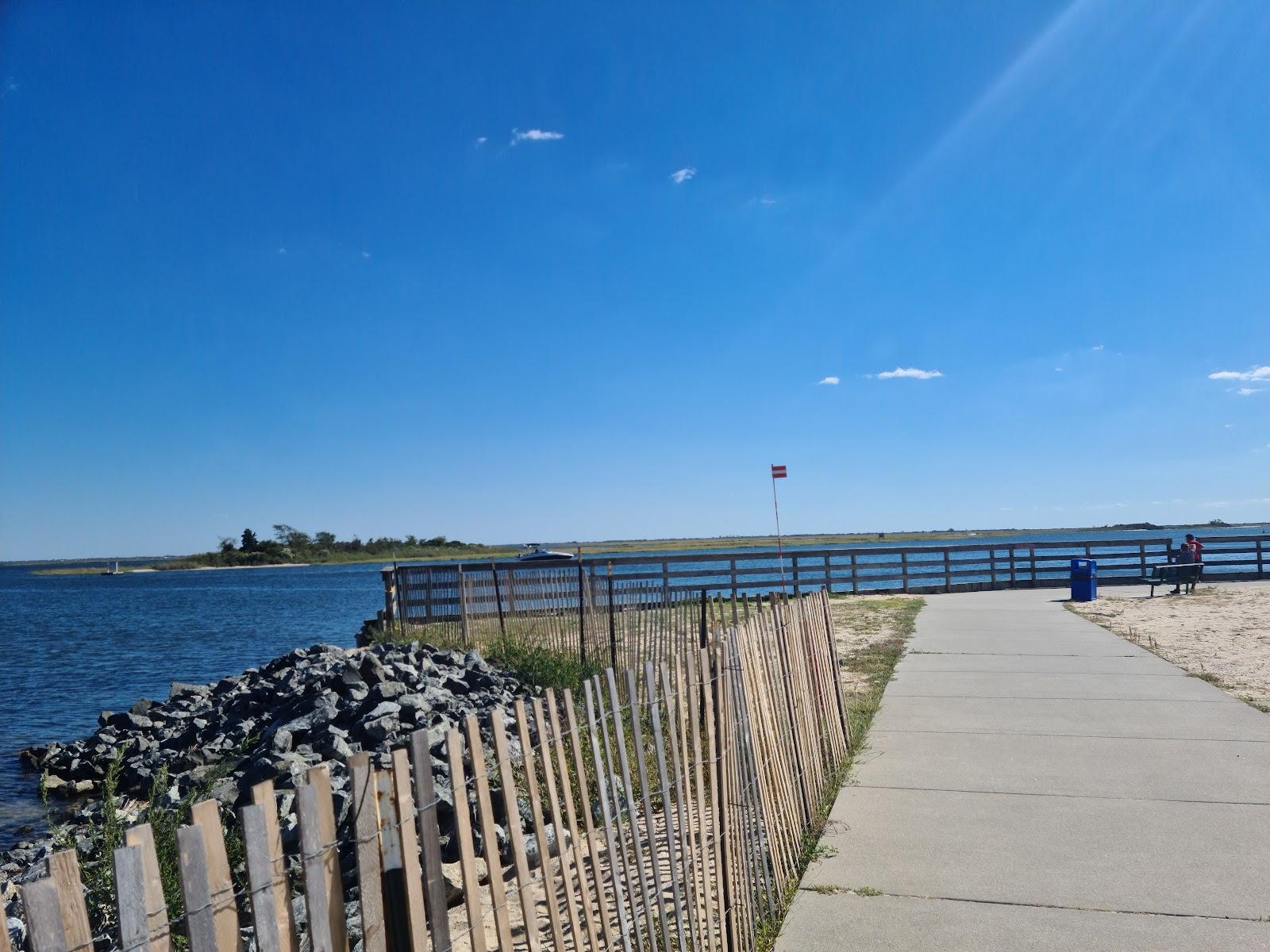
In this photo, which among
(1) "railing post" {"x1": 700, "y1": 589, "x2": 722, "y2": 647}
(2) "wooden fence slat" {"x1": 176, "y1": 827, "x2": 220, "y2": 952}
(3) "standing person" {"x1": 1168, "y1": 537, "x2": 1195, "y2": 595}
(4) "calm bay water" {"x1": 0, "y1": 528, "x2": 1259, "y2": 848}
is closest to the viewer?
(2) "wooden fence slat" {"x1": 176, "y1": 827, "x2": 220, "y2": 952}

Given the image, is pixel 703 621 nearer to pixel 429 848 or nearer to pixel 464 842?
pixel 464 842

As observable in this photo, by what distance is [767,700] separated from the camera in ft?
17.9

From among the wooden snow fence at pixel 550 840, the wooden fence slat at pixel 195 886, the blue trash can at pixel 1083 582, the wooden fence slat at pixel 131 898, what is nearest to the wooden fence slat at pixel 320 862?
the wooden snow fence at pixel 550 840

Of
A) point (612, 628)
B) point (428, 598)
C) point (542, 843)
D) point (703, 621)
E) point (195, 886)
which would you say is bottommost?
point (428, 598)

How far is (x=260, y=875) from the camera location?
2.04 meters

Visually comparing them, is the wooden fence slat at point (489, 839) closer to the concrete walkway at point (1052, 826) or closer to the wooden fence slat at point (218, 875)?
the wooden fence slat at point (218, 875)

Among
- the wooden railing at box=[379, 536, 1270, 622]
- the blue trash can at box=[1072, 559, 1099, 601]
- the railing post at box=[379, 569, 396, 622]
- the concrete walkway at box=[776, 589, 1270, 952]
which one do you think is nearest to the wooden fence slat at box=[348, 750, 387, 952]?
the concrete walkway at box=[776, 589, 1270, 952]

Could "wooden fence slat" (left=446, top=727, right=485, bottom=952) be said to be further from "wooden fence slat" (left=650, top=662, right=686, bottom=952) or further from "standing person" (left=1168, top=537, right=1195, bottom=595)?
"standing person" (left=1168, top=537, right=1195, bottom=595)

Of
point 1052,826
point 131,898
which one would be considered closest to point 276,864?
point 131,898

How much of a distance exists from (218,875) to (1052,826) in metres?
5.38

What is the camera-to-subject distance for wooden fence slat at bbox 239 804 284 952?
2.03 meters

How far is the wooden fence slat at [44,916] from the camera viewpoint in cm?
163

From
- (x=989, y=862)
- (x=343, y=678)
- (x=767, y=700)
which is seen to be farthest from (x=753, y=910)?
(x=343, y=678)

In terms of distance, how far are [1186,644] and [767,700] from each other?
452 inches
